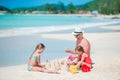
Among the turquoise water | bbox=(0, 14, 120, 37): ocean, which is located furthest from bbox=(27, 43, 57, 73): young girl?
the turquoise water

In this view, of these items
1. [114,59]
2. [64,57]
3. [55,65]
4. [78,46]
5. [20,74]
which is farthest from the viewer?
[64,57]

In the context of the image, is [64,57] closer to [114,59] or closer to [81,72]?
[114,59]

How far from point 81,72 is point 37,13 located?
96.0 meters

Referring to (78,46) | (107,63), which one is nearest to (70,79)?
(78,46)

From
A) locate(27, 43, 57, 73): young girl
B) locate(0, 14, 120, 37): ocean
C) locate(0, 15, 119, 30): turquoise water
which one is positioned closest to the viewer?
locate(27, 43, 57, 73): young girl

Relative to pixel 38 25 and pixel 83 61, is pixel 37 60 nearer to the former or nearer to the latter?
pixel 83 61

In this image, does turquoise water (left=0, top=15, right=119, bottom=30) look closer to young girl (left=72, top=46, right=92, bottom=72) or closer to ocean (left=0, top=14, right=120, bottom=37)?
ocean (left=0, top=14, right=120, bottom=37)

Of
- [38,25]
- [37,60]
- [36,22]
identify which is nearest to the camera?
[37,60]

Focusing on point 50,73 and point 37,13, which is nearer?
point 50,73

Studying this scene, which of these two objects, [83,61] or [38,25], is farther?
[38,25]

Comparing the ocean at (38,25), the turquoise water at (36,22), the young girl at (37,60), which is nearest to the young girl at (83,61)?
the young girl at (37,60)

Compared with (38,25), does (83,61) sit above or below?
above

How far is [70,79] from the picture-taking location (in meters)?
5.07

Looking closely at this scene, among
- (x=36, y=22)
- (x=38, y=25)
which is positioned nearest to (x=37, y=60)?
(x=38, y=25)
